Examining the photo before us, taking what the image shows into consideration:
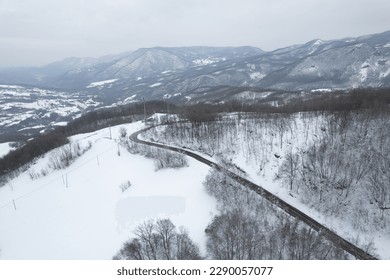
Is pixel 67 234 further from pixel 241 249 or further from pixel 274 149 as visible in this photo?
pixel 274 149

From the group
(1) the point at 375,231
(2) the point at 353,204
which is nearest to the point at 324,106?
(2) the point at 353,204

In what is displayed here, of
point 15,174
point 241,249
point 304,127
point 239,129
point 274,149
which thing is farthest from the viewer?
point 15,174

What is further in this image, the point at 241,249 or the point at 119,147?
the point at 119,147

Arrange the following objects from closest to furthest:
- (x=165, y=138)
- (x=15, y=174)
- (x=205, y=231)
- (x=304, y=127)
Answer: (x=205, y=231)
(x=304, y=127)
(x=165, y=138)
(x=15, y=174)

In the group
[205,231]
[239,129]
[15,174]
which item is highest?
[239,129]

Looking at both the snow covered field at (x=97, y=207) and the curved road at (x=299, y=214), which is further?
the snow covered field at (x=97, y=207)

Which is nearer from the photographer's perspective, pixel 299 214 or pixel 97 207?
pixel 299 214

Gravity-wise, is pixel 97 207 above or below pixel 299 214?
above

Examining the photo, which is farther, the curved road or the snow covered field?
the snow covered field
